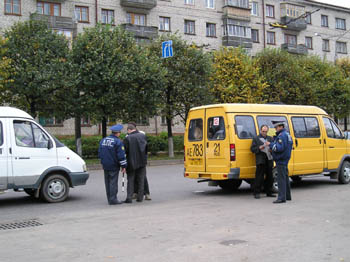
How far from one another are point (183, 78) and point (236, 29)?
69.3 ft

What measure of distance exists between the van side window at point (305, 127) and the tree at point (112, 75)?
45.3ft

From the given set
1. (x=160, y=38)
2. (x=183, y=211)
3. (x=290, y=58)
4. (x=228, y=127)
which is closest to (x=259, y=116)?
(x=228, y=127)

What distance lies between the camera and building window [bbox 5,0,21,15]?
36.2 m

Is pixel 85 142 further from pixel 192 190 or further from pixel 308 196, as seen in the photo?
pixel 308 196

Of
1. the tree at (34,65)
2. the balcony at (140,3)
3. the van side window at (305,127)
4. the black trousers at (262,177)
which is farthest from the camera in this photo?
the balcony at (140,3)

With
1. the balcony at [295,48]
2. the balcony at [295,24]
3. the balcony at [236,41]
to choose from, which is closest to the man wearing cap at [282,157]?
the balcony at [236,41]

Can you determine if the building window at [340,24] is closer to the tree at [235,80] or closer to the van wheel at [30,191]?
the tree at [235,80]

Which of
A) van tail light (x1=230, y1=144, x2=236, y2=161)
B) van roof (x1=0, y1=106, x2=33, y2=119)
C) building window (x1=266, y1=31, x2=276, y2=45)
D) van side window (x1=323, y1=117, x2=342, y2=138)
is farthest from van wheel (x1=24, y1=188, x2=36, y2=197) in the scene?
building window (x1=266, y1=31, x2=276, y2=45)

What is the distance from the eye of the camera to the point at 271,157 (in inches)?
433

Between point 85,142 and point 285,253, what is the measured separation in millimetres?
24324

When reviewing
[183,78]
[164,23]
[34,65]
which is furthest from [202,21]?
[34,65]

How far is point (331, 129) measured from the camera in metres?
13.8

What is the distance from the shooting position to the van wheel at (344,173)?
13.6 m

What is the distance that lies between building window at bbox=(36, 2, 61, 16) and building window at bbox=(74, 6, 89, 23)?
1667mm
